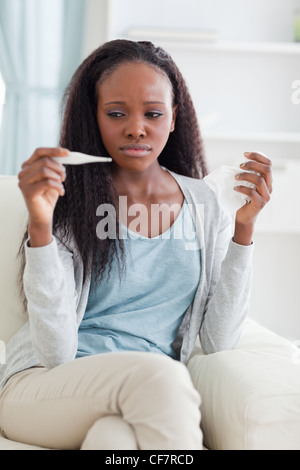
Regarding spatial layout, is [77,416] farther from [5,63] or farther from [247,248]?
[5,63]

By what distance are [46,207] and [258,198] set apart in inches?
15.7

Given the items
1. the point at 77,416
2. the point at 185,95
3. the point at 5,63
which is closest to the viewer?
the point at 77,416

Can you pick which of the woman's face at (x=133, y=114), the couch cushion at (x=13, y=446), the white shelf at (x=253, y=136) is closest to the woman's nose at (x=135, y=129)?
the woman's face at (x=133, y=114)

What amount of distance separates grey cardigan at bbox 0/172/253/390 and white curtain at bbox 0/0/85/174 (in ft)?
5.05

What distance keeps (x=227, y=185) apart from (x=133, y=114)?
0.73 feet

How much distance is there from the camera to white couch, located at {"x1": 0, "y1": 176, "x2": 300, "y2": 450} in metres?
1.10

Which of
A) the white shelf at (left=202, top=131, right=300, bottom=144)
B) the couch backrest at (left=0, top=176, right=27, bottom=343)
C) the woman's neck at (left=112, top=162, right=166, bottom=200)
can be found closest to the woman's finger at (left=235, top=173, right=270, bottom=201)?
the woman's neck at (left=112, top=162, right=166, bottom=200)

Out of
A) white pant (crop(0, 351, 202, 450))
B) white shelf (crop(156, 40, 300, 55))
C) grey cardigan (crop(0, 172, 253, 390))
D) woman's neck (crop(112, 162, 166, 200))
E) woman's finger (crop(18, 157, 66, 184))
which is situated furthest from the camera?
white shelf (crop(156, 40, 300, 55))

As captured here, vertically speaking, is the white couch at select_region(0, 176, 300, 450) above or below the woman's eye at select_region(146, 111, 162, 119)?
below

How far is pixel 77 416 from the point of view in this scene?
3.43 ft

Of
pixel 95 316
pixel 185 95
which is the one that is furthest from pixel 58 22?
pixel 95 316

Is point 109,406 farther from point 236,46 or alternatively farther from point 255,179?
point 236,46

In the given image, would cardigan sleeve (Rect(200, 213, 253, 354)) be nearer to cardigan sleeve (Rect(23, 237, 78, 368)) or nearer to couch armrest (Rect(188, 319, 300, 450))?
couch armrest (Rect(188, 319, 300, 450))

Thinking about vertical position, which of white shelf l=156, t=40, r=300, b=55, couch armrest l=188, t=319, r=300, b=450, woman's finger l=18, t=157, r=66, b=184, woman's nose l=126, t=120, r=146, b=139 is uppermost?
white shelf l=156, t=40, r=300, b=55
